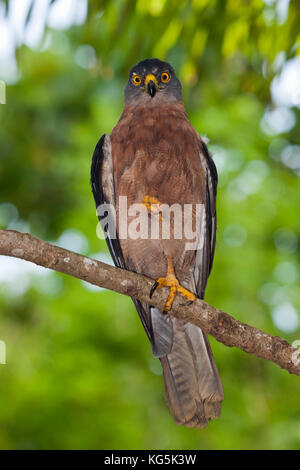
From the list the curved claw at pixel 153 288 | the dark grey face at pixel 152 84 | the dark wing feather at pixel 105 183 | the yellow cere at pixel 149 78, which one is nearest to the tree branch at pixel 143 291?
the curved claw at pixel 153 288

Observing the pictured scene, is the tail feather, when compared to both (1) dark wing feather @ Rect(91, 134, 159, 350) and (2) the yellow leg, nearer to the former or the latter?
(1) dark wing feather @ Rect(91, 134, 159, 350)

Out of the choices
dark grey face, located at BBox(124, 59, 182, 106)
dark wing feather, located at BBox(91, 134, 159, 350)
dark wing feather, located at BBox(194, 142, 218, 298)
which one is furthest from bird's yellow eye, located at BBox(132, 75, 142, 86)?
dark wing feather, located at BBox(194, 142, 218, 298)

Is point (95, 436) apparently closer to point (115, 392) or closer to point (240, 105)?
point (115, 392)

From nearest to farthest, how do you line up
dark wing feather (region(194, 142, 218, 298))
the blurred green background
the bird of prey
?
the bird of prey < dark wing feather (region(194, 142, 218, 298)) < the blurred green background

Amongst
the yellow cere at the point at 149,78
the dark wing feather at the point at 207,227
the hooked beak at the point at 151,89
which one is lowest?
the dark wing feather at the point at 207,227

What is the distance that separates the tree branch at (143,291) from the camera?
2.59m

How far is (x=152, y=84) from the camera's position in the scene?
12.2 feet

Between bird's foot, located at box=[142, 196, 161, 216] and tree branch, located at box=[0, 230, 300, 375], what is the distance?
0.46m

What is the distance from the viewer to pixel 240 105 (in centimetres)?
619

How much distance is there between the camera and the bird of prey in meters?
3.16

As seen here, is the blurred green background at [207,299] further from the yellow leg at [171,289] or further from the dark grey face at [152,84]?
the yellow leg at [171,289]

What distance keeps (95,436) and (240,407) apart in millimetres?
1449

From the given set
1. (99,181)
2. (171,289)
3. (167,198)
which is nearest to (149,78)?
(99,181)

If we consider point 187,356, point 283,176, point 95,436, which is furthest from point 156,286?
point 283,176
